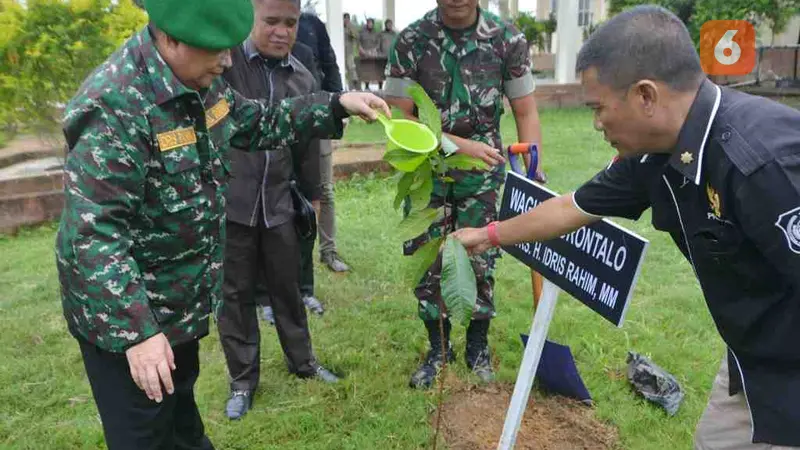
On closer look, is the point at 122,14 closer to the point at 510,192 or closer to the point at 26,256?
the point at 26,256

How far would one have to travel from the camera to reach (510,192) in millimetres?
2332

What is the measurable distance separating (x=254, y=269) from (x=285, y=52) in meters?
0.95

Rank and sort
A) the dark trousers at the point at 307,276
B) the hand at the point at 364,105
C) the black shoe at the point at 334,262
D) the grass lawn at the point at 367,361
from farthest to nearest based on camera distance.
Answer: the black shoe at the point at 334,262
the dark trousers at the point at 307,276
the grass lawn at the point at 367,361
the hand at the point at 364,105

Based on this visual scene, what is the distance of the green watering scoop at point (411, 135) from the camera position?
1706mm

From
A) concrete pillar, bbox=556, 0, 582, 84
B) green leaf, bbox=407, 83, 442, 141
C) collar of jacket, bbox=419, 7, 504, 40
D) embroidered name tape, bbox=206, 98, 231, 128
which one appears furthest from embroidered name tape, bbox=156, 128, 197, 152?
concrete pillar, bbox=556, 0, 582, 84

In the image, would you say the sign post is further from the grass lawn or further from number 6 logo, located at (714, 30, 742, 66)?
number 6 logo, located at (714, 30, 742, 66)

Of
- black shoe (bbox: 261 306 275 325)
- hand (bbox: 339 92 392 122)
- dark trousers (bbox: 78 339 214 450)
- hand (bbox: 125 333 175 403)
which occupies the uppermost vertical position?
hand (bbox: 339 92 392 122)

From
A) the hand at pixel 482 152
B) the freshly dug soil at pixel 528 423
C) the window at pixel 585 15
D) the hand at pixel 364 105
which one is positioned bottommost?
the freshly dug soil at pixel 528 423

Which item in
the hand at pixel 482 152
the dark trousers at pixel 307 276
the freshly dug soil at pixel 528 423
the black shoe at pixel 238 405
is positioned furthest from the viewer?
the dark trousers at pixel 307 276

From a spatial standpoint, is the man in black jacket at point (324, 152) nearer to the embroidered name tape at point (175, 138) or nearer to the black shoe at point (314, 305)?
the black shoe at point (314, 305)

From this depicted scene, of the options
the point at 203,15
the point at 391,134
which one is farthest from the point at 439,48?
the point at 203,15

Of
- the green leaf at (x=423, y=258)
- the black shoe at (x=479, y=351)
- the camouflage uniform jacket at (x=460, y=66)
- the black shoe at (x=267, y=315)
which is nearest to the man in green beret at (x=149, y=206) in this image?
the green leaf at (x=423, y=258)

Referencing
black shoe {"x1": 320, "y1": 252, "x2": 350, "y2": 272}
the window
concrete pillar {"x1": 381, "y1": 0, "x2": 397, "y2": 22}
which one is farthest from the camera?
the window

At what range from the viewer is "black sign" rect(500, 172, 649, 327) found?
1878 mm
